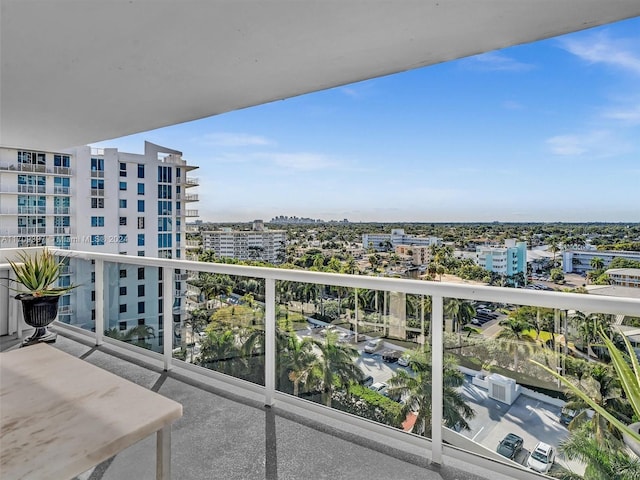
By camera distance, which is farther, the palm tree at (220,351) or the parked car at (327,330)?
the palm tree at (220,351)

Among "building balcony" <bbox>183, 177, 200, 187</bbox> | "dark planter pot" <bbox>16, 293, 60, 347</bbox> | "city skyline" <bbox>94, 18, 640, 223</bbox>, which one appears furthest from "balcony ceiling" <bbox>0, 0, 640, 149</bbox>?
"building balcony" <bbox>183, 177, 200, 187</bbox>

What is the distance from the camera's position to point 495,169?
7.98 meters

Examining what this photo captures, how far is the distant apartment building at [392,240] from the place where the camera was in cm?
400

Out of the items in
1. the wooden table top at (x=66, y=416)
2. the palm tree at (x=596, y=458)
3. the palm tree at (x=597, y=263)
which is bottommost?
the palm tree at (x=596, y=458)

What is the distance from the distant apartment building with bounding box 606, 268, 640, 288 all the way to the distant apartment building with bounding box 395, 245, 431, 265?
1.33m

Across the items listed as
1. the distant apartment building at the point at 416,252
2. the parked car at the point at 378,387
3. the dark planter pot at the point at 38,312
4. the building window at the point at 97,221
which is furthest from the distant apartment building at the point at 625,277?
the building window at the point at 97,221

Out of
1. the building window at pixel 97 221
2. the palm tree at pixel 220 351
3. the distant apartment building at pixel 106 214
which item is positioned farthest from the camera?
the building window at pixel 97 221

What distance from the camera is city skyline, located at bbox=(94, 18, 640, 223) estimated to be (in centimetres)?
469

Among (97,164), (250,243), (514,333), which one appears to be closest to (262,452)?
(514,333)

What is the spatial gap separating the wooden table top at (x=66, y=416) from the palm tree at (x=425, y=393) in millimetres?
1458

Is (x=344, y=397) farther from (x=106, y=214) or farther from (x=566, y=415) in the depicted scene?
(x=106, y=214)

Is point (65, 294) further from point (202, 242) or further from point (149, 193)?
point (149, 193)

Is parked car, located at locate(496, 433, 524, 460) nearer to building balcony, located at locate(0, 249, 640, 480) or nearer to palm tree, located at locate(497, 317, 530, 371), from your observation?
building balcony, located at locate(0, 249, 640, 480)

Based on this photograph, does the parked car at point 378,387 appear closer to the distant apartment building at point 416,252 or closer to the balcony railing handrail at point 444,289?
the balcony railing handrail at point 444,289
